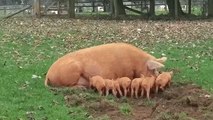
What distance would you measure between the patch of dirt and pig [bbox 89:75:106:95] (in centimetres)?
20

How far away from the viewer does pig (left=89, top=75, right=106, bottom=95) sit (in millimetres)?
8242

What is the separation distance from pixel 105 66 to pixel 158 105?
157cm

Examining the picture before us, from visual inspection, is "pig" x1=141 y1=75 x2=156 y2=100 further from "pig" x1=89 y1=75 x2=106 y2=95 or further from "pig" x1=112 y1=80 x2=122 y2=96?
"pig" x1=89 y1=75 x2=106 y2=95

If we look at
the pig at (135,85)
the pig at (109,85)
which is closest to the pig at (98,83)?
the pig at (109,85)

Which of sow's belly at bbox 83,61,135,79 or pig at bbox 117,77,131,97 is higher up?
sow's belly at bbox 83,61,135,79

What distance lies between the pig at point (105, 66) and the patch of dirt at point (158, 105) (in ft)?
1.83

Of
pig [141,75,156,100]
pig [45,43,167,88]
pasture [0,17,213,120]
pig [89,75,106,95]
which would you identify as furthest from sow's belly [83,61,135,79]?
pig [141,75,156,100]

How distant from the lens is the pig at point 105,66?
8648 millimetres

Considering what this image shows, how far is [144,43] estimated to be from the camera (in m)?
16.6

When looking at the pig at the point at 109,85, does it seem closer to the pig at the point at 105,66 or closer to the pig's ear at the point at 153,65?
the pig at the point at 105,66

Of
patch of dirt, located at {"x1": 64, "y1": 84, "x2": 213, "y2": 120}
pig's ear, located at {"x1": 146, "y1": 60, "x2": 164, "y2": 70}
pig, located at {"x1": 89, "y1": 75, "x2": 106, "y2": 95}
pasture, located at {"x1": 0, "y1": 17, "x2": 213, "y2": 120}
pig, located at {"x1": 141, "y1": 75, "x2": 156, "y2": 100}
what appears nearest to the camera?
patch of dirt, located at {"x1": 64, "y1": 84, "x2": 213, "y2": 120}

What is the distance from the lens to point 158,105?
24.4 ft

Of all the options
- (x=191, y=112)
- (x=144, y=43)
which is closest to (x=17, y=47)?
(x=144, y=43)

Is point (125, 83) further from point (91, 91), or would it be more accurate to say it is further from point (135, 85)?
point (91, 91)
